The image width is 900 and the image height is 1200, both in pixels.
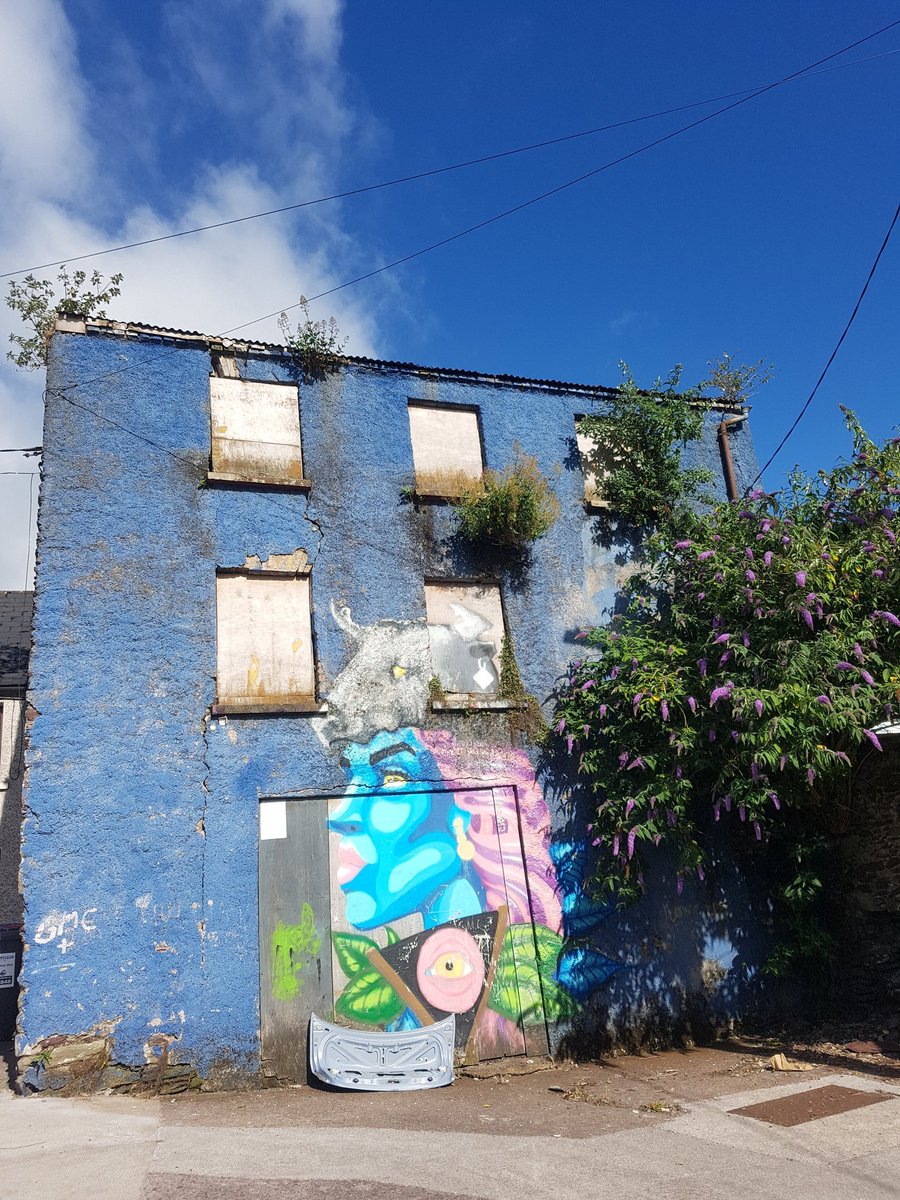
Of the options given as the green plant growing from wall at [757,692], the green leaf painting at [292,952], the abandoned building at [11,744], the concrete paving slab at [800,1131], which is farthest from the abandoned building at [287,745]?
the abandoned building at [11,744]

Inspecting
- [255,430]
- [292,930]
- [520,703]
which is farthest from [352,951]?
[255,430]

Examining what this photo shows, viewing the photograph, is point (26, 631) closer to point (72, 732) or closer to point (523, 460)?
point (72, 732)

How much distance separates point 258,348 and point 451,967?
23.0 ft

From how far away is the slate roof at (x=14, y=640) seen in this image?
12742 mm

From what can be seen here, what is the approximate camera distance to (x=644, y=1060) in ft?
28.5

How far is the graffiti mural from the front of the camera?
827cm

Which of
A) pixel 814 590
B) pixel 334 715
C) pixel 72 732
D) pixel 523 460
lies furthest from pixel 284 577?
pixel 814 590

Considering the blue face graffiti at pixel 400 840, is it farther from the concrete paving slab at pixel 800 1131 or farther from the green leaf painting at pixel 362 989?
the concrete paving slab at pixel 800 1131

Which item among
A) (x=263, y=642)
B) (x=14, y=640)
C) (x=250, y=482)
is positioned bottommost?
(x=263, y=642)

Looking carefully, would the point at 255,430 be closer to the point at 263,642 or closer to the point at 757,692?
the point at 263,642

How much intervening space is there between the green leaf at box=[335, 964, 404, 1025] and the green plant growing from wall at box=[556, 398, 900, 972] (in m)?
2.46

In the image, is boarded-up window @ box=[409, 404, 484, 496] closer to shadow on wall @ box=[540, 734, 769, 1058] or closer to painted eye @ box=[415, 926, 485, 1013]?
shadow on wall @ box=[540, 734, 769, 1058]

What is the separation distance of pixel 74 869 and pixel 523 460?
664 cm

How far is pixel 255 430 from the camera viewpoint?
966 centimetres
